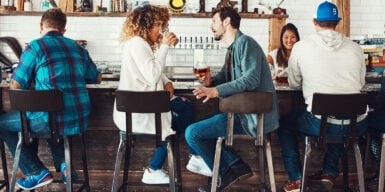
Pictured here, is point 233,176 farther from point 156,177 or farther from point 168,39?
point 168,39

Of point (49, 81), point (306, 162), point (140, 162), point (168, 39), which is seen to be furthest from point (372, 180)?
point (49, 81)

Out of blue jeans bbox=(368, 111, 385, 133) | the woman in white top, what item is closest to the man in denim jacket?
blue jeans bbox=(368, 111, 385, 133)

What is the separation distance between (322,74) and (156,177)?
1425mm

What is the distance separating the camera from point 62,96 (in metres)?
3.38

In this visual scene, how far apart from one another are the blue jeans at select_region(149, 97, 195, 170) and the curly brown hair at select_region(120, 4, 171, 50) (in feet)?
1.64

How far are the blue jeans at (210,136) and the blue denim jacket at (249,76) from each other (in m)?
0.13

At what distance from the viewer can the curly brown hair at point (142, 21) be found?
3.63 meters

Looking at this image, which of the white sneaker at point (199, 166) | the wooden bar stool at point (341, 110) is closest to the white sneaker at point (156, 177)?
the white sneaker at point (199, 166)

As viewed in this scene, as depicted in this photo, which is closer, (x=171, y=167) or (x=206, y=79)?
(x=171, y=167)

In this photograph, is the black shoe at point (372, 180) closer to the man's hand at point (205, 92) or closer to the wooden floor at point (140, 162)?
the wooden floor at point (140, 162)

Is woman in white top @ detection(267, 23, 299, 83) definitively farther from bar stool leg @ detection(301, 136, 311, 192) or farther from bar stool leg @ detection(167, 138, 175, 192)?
bar stool leg @ detection(167, 138, 175, 192)

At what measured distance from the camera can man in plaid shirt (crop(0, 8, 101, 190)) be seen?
3.59 m

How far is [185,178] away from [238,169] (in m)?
0.79

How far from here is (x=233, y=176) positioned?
3574 millimetres
